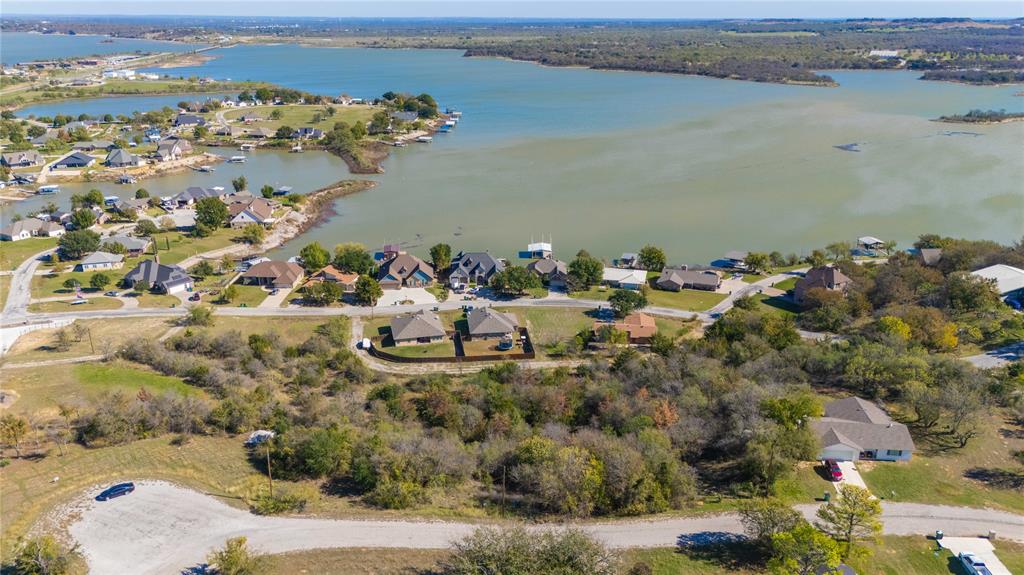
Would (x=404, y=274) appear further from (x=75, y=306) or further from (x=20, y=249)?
(x=20, y=249)

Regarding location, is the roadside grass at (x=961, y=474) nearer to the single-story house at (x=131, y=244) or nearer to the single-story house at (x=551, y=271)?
the single-story house at (x=551, y=271)

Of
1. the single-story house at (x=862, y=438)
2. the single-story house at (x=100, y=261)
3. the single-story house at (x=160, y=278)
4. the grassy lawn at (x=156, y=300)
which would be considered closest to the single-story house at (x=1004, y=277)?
the single-story house at (x=862, y=438)

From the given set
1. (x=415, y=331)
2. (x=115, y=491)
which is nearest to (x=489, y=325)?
(x=415, y=331)

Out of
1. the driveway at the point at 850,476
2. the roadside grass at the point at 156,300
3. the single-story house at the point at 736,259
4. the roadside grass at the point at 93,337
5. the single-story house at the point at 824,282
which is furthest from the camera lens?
the single-story house at the point at 736,259

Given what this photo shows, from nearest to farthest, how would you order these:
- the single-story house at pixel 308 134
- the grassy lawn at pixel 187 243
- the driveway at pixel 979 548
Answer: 1. the driveway at pixel 979 548
2. the grassy lawn at pixel 187 243
3. the single-story house at pixel 308 134

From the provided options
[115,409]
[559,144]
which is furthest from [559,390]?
[559,144]

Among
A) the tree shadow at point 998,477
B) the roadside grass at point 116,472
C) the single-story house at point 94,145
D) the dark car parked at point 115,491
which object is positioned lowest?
the roadside grass at point 116,472

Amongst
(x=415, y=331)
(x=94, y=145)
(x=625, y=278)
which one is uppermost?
(x=94, y=145)
